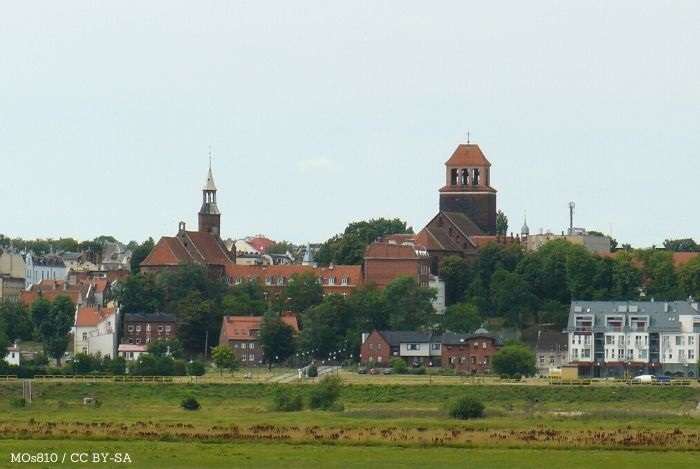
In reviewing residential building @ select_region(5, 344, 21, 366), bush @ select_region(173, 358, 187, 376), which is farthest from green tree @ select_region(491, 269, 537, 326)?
residential building @ select_region(5, 344, 21, 366)

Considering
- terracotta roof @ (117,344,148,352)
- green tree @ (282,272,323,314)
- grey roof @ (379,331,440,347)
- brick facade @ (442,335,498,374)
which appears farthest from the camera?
green tree @ (282,272,323,314)

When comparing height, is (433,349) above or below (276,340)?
below

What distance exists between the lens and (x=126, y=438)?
299 ft

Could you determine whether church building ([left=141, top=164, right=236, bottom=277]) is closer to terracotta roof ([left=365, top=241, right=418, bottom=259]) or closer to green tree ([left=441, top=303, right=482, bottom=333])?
terracotta roof ([left=365, top=241, right=418, bottom=259])

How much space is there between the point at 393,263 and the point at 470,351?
2114cm

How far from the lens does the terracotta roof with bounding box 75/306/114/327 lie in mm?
153625

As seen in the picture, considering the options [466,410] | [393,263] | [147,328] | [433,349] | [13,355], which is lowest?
[466,410]

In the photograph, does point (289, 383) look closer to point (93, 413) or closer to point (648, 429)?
point (93, 413)

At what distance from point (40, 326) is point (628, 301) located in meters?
31.7

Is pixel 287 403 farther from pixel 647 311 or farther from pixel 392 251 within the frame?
pixel 392 251

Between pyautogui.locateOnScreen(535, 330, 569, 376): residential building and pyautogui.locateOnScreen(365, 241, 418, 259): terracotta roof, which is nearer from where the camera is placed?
pyautogui.locateOnScreen(535, 330, 569, 376): residential building

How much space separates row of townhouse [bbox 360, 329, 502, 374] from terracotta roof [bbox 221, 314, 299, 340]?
19.8ft

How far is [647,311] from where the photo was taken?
484ft

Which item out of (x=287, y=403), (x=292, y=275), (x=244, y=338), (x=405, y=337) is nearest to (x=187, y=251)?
(x=292, y=275)
